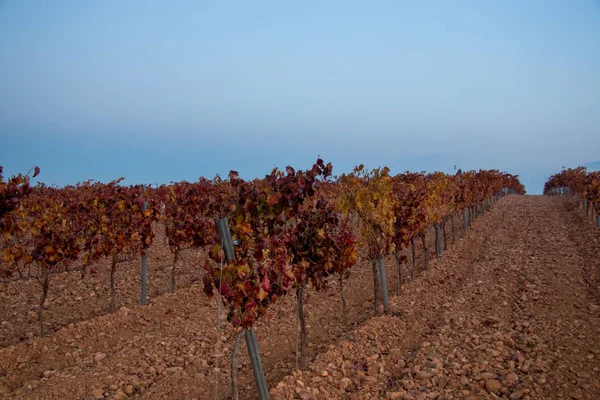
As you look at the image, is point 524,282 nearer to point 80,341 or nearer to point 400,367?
point 400,367

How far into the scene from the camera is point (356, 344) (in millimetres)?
5836

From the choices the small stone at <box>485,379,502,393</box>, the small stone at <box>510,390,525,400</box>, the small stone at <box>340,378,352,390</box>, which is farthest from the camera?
the small stone at <box>340,378,352,390</box>

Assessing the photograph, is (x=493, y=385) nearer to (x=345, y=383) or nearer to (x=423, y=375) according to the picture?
(x=423, y=375)

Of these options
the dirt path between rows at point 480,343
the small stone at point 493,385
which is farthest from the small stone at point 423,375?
the small stone at point 493,385

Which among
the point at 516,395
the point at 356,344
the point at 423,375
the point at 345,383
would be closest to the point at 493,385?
the point at 516,395

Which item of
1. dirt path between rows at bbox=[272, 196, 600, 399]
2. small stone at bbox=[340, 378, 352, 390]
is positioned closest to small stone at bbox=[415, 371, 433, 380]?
dirt path between rows at bbox=[272, 196, 600, 399]

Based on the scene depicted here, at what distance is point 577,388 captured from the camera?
4438mm

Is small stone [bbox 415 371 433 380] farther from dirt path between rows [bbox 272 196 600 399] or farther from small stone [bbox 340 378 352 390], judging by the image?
small stone [bbox 340 378 352 390]

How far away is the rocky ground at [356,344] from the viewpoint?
476 centimetres

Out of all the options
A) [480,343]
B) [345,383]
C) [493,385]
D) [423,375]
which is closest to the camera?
[493,385]

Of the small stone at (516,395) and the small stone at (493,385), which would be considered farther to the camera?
the small stone at (493,385)

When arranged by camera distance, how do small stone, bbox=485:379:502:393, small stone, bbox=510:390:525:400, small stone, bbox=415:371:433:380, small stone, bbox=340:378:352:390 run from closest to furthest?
small stone, bbox=510:390:525:400 → small stone, bbox=485:379:502:393 → small stone, bbox=340:378:352:390 → small stone, bbox=415:371:433:380

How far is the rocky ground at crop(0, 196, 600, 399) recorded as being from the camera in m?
4.76

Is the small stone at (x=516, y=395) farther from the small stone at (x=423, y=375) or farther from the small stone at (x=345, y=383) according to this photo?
the small stone at (x=345, y=383)
